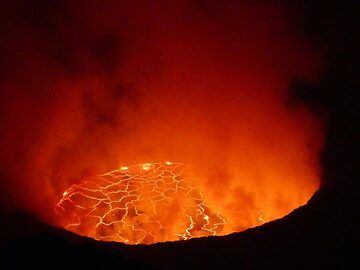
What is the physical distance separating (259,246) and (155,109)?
2356mm

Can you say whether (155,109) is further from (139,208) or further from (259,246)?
(259,246)

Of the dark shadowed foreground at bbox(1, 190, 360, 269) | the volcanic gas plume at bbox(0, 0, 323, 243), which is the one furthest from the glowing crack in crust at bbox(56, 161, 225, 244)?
the dark shadowed foreground at bbox(1, 190, 360, 269)

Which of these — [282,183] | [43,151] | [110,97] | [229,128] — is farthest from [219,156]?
[43,151]

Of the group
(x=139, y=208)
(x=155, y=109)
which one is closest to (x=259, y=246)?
(x=139, y=208)

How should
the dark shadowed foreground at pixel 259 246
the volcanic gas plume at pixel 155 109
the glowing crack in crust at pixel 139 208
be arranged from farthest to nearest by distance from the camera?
1. the volcanic gas plume at pixel 155 109
2. the glowing crack in crust at pixel 139 208
3. the dark shadowed foreground at pixel 259 246

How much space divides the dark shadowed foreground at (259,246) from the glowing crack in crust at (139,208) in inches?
36.1

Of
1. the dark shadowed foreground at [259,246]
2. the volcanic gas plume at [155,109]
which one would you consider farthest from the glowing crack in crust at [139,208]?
the dark shadowed foreground at [259,246]

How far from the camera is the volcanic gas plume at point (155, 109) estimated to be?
3877mm

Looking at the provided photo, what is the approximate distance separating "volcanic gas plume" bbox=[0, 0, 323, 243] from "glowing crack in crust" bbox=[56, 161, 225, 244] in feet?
0.05

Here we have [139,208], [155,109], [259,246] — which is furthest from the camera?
[155,109]

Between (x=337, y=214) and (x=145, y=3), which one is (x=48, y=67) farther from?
(x=337, y=214)

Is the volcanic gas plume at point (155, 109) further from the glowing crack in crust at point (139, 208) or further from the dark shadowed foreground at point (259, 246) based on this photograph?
the dark shadowed foreground at point (259, 246)

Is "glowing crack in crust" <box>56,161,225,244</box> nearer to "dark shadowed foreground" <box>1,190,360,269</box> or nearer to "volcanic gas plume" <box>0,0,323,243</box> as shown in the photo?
"volcanic gas plume" <box>0,0,323,243</box>

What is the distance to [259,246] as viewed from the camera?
2.55 m
